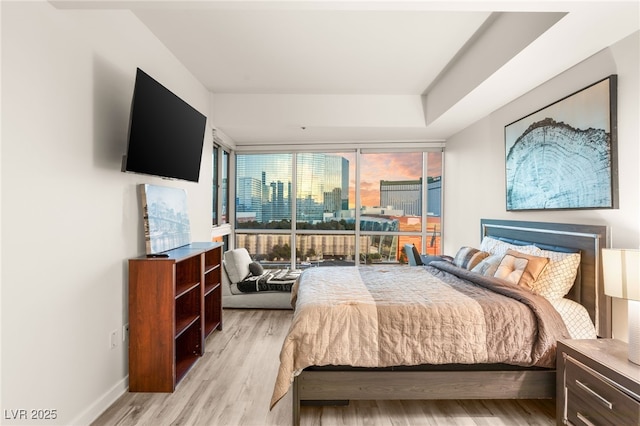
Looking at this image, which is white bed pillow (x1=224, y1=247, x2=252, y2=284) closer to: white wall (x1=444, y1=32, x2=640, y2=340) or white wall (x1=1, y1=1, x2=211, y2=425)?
white wall (x1=1, y1=1, x2=211, y2=425)

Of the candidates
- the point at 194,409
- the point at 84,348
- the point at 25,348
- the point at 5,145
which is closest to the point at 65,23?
the point at 5,145

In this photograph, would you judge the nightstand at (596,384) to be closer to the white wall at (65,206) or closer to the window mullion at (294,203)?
the white wall at (65,206)

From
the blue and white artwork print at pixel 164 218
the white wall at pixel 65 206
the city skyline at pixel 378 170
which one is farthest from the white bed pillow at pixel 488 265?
the white wall at pixel 65 206

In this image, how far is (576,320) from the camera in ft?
7.50

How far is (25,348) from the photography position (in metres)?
1.64

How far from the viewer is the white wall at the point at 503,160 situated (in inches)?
81.7

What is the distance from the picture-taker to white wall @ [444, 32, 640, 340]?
207cm

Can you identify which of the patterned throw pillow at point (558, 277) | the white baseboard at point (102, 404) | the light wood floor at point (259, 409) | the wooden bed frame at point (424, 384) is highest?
the patterned throw pillow at point (558, 277)

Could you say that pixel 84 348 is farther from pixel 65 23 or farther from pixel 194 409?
pixel 65 23

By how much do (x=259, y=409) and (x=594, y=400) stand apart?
189 cm

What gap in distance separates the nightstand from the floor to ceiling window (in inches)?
138

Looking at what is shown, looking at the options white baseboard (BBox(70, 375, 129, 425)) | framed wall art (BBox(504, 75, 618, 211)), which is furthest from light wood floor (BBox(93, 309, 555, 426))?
framed wall art (BBox(504, 75, 618, 211))

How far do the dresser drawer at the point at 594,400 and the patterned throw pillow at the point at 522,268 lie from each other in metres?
0.68

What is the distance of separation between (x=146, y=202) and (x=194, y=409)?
59.7 inches
